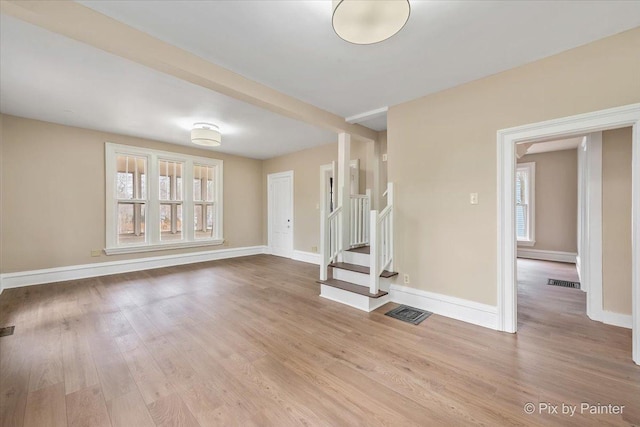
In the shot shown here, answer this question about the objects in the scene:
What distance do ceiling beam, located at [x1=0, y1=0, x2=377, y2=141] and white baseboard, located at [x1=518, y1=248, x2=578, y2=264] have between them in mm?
6737

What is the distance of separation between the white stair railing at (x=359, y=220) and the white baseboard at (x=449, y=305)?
1.13 meters

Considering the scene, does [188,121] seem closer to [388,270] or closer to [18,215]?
[18,215]

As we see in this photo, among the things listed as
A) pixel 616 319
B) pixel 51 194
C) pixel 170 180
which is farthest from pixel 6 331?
pixel 616 319

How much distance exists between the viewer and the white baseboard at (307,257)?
5.98m

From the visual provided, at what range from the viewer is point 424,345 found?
7.68 ft

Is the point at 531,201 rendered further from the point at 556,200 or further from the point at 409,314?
the point at 409,314

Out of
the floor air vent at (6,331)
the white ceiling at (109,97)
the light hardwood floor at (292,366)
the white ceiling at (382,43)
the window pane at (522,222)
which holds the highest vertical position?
the white ceiling at (109,97)

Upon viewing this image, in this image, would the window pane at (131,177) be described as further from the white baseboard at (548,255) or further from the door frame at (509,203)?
the white baseboard at (548,255)

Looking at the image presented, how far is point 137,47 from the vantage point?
2068 millimetres

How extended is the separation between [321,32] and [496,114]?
2028mm

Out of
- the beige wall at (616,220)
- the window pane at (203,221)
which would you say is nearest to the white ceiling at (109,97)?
the window pane at (203,221)

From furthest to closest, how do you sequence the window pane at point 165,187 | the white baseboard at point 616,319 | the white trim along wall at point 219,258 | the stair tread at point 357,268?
the window pane at point 165,187, the stair tread at point 357,268, the white trim along wall at point 219,258, the white baseboard at point 616,319

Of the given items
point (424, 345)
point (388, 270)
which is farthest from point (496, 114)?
point (424, 345)

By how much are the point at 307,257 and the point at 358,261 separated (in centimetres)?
250
